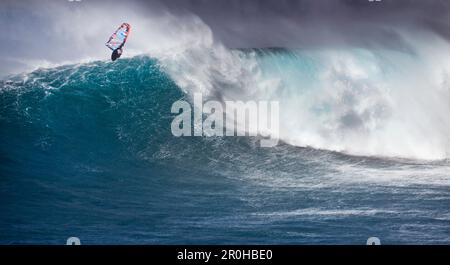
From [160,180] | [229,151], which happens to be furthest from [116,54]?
[229,151]

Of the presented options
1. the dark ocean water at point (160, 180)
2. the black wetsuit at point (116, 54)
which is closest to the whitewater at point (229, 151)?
the dark ocean water at point (160, 180)

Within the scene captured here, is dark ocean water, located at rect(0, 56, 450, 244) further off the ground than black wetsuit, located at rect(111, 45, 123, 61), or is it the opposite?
black wetsuit, located at rect(111, 45, 123, 61)

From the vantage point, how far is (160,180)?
807 cm

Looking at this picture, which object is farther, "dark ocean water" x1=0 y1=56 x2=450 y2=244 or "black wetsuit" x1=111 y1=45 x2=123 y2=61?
"black wetsuit" x1=111 y1=45 x2=123 y2=61

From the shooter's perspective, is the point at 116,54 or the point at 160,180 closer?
the point at 160,180

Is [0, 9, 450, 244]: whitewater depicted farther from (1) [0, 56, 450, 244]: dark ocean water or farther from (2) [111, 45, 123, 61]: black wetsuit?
(2) [111, 45, 123, 61]: black wetsuit

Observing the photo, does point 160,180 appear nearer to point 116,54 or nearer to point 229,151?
point 229,151

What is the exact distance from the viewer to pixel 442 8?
7.72 m

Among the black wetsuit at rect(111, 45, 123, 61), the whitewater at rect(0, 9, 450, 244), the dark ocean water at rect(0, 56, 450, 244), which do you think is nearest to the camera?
the dark ocean water at rect(0, 56, 450, 244)

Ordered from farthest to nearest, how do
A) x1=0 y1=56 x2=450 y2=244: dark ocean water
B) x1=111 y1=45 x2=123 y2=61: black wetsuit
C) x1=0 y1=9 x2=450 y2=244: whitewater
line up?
1. x1=111 y1=45 x2=123 y2=61: black wetsuit
2. x1=0 y1=9 x2=450 y2=244: whitewater
3. x1=0 y1=56 x2=450 y2=244: dark ocean water

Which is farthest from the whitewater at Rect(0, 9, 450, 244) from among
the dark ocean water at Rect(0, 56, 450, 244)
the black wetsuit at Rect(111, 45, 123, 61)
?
the black wetsuit at Rect(111, 45, 123, 61)

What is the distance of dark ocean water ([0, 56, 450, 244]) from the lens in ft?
22.6
